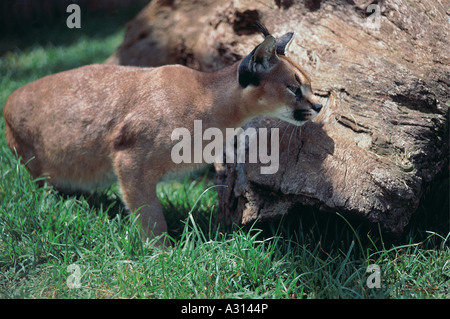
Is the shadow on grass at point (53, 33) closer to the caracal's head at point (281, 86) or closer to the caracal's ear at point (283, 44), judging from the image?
the caracal's ear at point (283, 44)

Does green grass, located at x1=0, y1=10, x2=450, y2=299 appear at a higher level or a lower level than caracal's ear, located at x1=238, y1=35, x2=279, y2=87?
lower

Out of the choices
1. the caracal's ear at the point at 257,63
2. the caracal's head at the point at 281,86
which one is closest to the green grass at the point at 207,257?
the caracal's head at the point at 281,86

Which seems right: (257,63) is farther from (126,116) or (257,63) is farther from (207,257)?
(207,257)

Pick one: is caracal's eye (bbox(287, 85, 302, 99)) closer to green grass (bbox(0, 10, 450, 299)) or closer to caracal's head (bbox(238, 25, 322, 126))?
caracal's head (bbox(238, 25, 322, 126))

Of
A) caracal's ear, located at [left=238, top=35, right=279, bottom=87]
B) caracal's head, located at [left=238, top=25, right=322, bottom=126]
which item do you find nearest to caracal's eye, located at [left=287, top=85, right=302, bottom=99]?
caracal's head, located at [left=238, top=25, right=322, bottom=126]

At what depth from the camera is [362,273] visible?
3490mm

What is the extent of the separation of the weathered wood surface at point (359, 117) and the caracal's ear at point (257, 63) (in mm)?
504

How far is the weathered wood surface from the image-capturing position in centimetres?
352

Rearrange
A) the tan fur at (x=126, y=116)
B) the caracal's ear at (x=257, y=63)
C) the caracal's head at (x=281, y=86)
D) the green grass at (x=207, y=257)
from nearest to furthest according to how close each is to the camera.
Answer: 1. the green grass at (x=207, y=257)
2. the caracal's ear at (x=257, y=63)
3. the caracal's head at (x=281, y=86)
4. the tan fur at (x=126, y=116)

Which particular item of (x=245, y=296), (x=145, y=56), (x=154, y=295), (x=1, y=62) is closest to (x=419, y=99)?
(x=245, y=296)

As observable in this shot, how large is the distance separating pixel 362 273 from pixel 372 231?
0.39m

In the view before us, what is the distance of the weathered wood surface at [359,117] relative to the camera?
3516mm

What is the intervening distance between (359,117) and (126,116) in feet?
6.61

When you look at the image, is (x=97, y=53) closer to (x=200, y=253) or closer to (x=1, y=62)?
(x=1, y=62)
